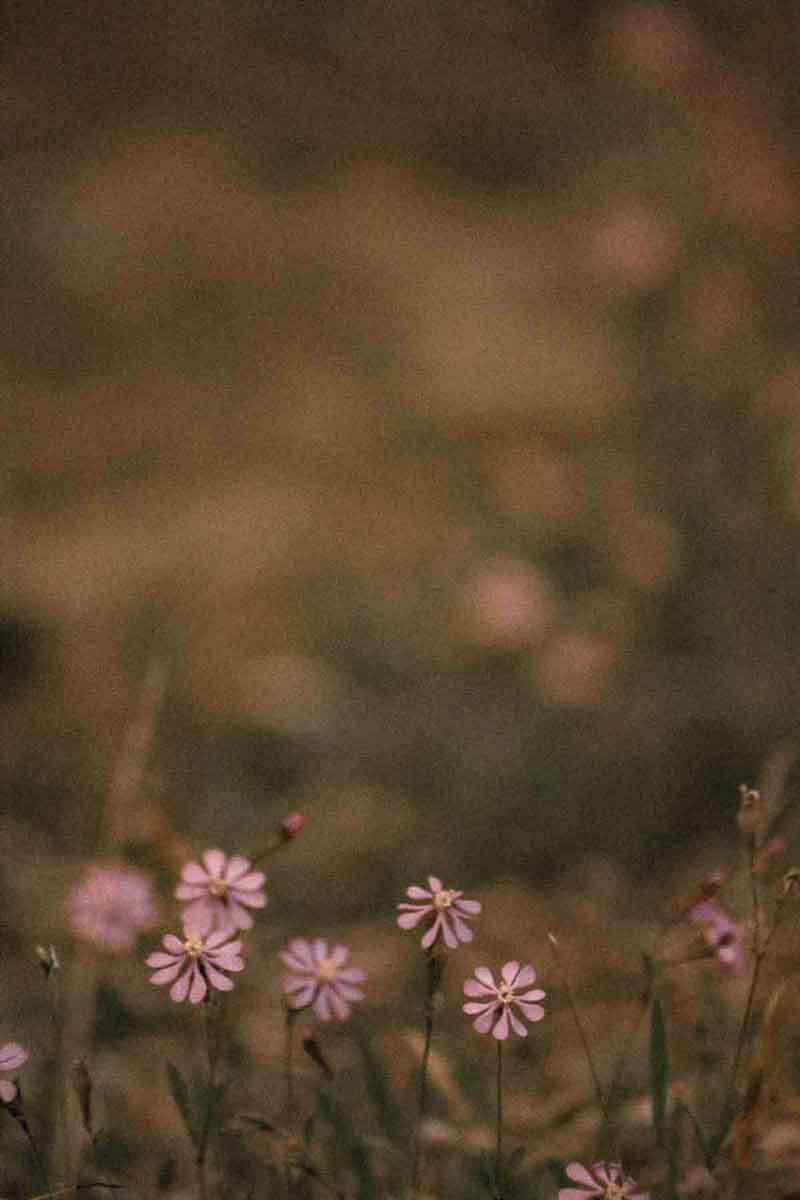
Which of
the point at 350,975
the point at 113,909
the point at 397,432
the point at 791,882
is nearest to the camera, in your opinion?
the point at 791,882

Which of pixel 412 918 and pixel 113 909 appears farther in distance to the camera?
pixel 113 909

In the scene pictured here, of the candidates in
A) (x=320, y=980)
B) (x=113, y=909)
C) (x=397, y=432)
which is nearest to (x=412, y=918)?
(x=320, y=980)

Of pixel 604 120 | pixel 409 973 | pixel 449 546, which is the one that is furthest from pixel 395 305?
pixel 409 973

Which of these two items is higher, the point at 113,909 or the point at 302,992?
the point at 113,909

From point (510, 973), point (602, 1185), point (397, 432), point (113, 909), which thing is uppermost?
point (397, 432)

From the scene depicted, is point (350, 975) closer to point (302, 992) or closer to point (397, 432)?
point (302, 992)

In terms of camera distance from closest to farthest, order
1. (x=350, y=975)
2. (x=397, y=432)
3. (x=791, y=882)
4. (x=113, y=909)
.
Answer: (x=791, y=882)
(x=350, y=975)
(x=113, y=909)
(x=397, y=432)

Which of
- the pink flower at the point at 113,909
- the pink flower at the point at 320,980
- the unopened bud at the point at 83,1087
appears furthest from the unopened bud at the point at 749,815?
the pink flower at the point at 113,909

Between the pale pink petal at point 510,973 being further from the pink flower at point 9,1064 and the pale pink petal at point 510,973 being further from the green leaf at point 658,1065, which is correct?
the pink flower at point 9,1064
